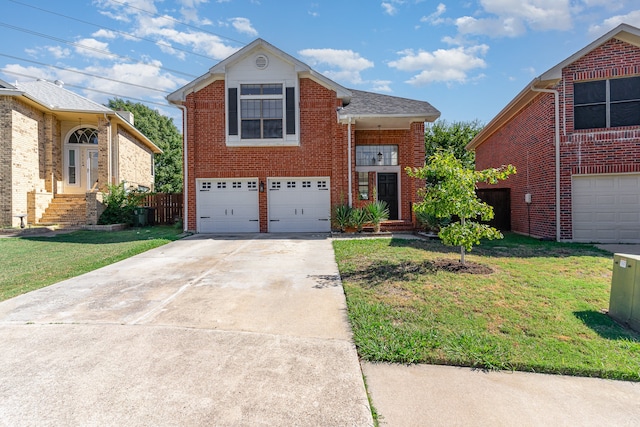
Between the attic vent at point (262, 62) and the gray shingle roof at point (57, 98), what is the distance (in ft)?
25.7

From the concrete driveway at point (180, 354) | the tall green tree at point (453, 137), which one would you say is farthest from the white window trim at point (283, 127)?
the tall green tree at point (453, 137)

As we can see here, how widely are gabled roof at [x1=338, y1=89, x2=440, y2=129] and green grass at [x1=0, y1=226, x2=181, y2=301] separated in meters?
7.96

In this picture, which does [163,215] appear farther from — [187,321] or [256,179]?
[187,321]

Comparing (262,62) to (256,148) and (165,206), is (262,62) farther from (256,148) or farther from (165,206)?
(165,206)

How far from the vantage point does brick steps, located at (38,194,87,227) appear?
14227mm

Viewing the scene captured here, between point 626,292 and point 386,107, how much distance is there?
10.3m

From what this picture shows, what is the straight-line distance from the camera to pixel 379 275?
19.2ft

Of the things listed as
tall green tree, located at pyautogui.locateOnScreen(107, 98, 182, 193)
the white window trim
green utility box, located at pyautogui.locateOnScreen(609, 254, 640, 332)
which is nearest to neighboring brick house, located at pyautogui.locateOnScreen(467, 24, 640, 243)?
green utility box, located at pyautogui.locateOnScreen(609, 254, 640, 332)

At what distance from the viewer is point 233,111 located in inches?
502

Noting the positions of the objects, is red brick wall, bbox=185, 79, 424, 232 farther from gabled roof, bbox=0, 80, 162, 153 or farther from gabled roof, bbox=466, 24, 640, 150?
gabled roof, bbox=0, 80, 162, 153

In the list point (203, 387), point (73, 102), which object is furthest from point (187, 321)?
point (73, 102)

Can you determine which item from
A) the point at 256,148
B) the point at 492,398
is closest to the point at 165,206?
the point at 256,148

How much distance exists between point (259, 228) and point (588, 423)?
11.6m

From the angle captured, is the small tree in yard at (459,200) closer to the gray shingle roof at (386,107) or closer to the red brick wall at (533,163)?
the red brick wall at (533,163)
